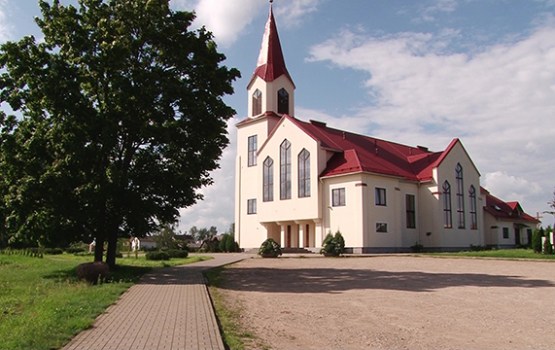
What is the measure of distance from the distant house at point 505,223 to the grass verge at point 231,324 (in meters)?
42.2

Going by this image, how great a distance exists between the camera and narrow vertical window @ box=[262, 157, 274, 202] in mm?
45562

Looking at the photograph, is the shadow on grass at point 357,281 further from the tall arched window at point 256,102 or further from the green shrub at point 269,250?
the tall arched window at point 256,102

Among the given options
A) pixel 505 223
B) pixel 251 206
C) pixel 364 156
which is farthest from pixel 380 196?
pixel 505 223

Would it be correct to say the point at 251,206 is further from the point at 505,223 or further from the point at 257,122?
the point at 505,223

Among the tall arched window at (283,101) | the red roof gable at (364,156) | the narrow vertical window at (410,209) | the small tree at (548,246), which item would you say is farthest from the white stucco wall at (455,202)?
the tall arched window at (283,101)

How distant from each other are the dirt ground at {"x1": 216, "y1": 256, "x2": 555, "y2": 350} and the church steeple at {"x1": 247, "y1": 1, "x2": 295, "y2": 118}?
29.3 meters

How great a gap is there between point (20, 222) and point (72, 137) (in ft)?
14.5

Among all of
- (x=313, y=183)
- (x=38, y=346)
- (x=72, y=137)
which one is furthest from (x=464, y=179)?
(x=38, y=346)

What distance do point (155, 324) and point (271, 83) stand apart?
40440 millimetres

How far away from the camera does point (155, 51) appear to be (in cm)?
2178

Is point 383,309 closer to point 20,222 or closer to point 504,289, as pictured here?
point 504,289

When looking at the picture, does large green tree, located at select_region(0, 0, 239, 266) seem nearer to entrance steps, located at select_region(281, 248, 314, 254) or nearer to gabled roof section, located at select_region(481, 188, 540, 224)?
entrance steps, located at select_region(281, 248, 314, 254)

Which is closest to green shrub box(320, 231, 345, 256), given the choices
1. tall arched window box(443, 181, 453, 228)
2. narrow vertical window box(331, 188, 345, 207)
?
narrow vertical window box(331, 188, 345, 207)

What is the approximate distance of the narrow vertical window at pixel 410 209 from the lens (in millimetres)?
42812
